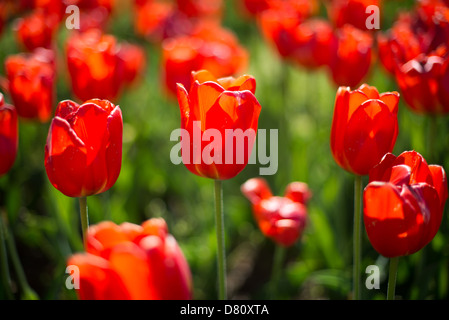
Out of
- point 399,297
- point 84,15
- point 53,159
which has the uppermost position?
point 84,15

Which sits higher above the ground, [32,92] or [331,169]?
[32,92]

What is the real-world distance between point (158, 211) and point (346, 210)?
2.74 feet

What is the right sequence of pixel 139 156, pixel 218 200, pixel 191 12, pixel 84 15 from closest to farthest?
pixel 218 200 → pixel 139 156 → pixel 84 15 → pixel 191 12

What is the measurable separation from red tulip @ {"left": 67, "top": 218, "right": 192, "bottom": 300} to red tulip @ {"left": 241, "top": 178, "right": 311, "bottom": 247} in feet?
2.06

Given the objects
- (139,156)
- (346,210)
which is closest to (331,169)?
(346,210)

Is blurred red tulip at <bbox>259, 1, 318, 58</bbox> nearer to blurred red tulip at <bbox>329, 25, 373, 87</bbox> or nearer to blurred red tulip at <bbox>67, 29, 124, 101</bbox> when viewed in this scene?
blurred red tulip at <bbox>329, 25, 373, 87</bbox>

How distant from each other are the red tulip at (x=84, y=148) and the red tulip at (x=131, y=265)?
0.24 m

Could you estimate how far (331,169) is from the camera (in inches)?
87.8

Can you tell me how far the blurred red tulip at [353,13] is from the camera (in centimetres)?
224

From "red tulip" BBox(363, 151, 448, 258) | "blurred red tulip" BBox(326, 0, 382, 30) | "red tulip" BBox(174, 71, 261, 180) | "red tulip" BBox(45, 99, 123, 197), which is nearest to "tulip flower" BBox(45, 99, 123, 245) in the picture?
"red tulip" BBox(45, 99, 123, 197)

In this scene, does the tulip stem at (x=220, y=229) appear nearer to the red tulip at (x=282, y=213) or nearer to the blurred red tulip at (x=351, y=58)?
the red tulip at (x=282, y=213)

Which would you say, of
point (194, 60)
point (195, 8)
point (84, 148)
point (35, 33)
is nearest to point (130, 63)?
point (194, 60)

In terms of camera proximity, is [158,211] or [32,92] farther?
[158,211]

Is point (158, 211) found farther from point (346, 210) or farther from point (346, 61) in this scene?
point (346, 61)
